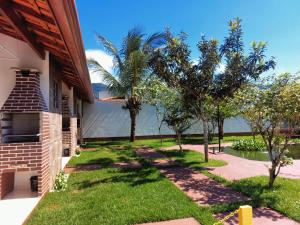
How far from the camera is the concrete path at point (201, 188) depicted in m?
5.75

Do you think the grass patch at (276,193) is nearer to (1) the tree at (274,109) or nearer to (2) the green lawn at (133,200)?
(2) the green lawn at (133,200)

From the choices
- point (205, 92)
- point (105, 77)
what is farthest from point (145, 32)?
point (205, 92)

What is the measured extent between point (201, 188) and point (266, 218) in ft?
6.94

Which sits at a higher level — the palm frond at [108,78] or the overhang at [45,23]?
the palm frond at [108,78]

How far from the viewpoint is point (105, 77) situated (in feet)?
58.9

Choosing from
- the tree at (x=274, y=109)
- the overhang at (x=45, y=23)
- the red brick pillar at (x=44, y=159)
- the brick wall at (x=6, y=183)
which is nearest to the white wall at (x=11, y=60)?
the overhang at (x=45, y=23)

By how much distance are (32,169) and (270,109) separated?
562 centimetres

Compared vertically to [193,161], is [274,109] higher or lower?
higher

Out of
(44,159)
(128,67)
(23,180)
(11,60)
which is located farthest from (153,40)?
(44,159)

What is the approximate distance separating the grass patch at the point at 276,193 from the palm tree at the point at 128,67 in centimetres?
1131

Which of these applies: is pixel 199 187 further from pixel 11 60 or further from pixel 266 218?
pixel 11 60

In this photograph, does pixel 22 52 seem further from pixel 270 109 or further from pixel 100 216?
pixel 270 109

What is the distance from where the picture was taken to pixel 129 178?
25.3 feet

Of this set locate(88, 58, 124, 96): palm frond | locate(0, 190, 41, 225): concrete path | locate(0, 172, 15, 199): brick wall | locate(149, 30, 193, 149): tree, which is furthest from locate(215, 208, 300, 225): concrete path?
locate(88, 58, 124, 96): palm frond
